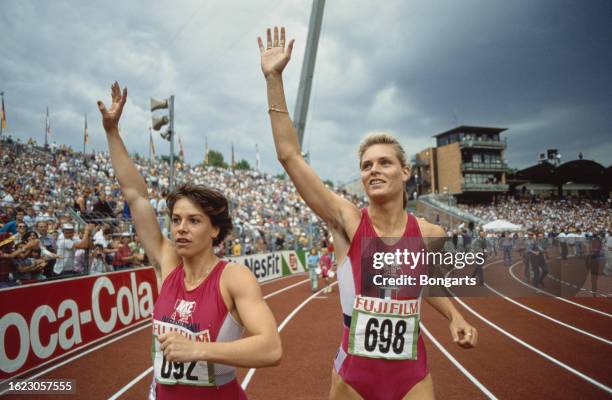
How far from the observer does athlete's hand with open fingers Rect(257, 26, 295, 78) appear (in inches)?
79.6

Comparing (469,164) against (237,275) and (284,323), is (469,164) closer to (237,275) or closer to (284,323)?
(284,323)

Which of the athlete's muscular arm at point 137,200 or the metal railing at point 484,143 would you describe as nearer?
the athlete's muscular arm at point 137,200

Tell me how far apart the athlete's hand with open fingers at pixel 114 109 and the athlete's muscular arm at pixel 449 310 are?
81.3 inches

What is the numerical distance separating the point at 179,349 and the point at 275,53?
1572 millimetres

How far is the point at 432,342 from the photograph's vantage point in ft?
25.7

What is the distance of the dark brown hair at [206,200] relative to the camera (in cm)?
204

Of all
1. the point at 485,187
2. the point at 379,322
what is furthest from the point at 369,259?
the point at 485,187

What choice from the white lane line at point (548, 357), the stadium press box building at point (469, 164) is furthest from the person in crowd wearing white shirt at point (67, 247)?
the stadium press box building at point (469, 164)

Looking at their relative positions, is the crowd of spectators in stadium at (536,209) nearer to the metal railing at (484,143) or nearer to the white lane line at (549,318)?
the metal railing at (484,143)

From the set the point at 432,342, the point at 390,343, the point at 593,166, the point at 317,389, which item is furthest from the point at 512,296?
the point at 593,166

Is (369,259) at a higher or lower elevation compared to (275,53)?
lower

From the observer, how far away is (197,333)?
1825mm

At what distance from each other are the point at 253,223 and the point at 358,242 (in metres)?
21.5

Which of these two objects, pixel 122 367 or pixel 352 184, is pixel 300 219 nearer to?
pixel 122 367
